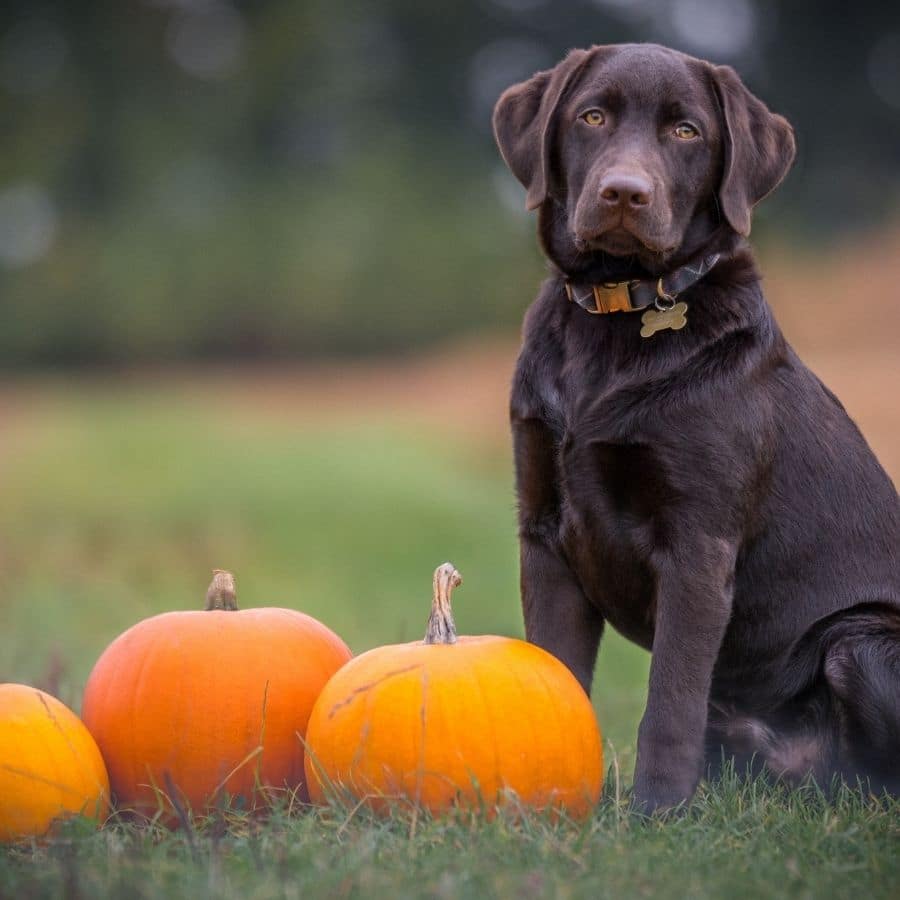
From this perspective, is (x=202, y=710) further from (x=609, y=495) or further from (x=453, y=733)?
(x=609, y=495)

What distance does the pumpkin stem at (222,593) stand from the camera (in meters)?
3.02

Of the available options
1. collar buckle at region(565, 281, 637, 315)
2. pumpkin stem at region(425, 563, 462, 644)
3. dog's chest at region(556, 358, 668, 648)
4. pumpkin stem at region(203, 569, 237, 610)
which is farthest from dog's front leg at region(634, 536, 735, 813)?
pumpkin stem at region(203, 569, 237, 610)

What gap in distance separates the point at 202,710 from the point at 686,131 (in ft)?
5.63

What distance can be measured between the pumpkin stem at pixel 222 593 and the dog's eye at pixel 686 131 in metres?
1.49

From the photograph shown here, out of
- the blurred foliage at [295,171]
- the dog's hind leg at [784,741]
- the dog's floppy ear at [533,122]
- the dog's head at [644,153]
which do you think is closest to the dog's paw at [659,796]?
the dog's hind leg at [784,741]

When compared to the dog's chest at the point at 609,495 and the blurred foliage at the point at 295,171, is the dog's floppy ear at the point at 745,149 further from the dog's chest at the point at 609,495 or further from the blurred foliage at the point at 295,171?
the blurred foliage at the point at 295,171

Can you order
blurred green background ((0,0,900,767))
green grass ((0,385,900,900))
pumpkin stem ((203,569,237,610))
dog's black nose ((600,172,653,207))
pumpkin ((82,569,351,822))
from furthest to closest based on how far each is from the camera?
blurred green background ((0,0,900,767))
pumpkin stem ((203,569,237,610))
pumpkin ((82,569,351,822))
dog's black nose ((600,172,653,207))
green grass ((0,385,900,900))

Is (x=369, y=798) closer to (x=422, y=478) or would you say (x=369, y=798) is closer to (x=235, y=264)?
(x=422, y=478)

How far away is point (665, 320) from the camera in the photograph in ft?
9.15

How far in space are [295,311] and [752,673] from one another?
18.2 meters

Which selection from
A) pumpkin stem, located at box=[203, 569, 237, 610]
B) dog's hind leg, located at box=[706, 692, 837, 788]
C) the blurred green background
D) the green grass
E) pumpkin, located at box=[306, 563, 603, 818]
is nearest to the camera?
the green grass

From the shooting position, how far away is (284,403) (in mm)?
19266

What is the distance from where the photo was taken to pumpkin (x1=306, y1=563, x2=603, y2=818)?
253cm

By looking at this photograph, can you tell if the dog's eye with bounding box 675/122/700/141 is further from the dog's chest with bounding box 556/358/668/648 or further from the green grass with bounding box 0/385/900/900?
the green grass with bounding box 0/385/900/900
